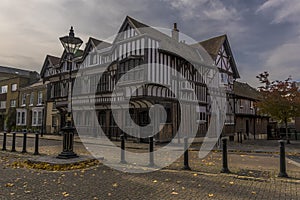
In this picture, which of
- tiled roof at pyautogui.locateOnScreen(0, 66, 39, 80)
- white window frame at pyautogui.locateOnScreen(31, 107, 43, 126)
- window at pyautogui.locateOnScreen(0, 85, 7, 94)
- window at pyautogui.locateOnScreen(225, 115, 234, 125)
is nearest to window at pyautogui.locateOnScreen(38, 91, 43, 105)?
white window frame at pyautogui.locateOnScreen(31, 107, 43, 126)

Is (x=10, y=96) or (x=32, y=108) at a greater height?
(x=10, y=96)

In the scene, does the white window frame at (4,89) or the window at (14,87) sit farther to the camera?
the white window frame at (4,89)

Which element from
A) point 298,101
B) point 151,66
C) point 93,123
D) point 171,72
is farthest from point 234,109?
point 93,123

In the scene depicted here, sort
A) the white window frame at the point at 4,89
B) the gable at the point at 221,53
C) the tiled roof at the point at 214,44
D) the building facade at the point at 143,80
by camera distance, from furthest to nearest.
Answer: the white window frame at the point at 4,89 < the gable at the point at 221,53 < the tiled roof at the point at 214,44 < the building facade at the point at 143,80

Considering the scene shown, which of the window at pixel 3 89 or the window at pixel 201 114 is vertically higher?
the window at pixel 3 89

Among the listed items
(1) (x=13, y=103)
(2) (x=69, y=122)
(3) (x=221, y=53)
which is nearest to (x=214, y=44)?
(3) (x=221, y=53)

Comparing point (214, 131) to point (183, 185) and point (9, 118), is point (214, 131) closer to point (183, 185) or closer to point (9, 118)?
point (183, 185)

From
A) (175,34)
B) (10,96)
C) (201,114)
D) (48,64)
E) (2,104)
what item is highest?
(175,34)

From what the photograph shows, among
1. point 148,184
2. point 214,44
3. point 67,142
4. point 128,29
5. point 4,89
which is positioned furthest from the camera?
point 4,89

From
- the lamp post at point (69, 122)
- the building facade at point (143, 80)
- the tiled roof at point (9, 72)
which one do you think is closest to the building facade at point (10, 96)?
the building facade at point (143, 80)

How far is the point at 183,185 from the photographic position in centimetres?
586

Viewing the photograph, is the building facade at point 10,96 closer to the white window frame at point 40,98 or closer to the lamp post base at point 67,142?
the white window frame at point 40,98

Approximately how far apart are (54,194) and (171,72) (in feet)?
49.4

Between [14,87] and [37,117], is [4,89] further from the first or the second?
[37,117]
